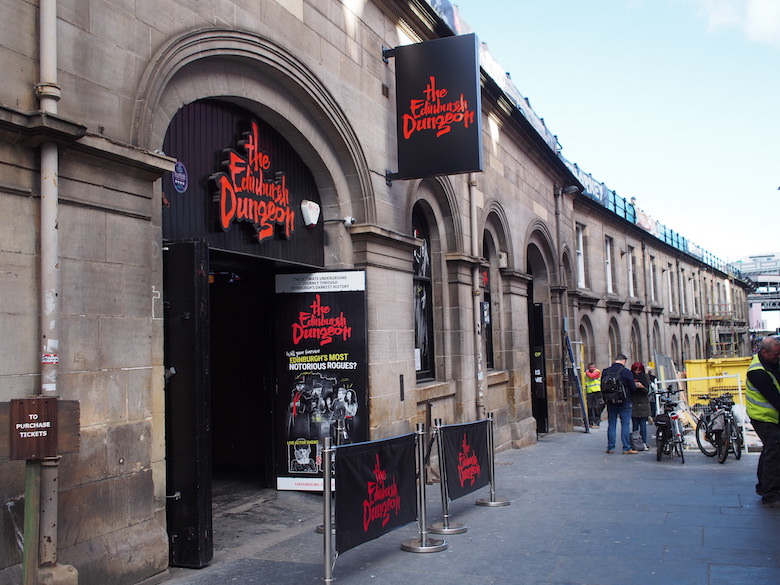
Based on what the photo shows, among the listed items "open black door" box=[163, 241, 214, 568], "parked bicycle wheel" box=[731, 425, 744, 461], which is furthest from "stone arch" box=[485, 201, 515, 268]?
"open black door" box=[163, 241, 214, 568]

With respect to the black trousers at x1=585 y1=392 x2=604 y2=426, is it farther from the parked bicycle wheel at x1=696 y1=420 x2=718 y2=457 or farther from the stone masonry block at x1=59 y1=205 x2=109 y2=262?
the stone masonry block at x1=59 y1=205 x2=109 y2=262

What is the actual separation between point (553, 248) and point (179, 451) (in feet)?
49.9

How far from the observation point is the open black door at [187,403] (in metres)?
5.95

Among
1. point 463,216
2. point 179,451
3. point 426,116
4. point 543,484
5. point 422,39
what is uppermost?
point 422,39

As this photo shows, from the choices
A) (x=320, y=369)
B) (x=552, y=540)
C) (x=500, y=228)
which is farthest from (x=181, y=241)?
(x=500, y=228)

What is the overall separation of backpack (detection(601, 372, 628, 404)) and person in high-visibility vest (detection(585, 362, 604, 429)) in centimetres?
692

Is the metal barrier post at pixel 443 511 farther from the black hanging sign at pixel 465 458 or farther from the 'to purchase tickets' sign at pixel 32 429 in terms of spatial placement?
the 'to purchase tickets' sign at pixel 32 429

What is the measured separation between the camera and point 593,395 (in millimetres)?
21078

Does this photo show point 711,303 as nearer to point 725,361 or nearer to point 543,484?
point 725,361

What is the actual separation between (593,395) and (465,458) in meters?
14.2

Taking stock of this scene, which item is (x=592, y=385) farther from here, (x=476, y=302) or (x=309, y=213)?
(x=309, y=213)

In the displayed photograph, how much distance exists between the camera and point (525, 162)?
17922 mm

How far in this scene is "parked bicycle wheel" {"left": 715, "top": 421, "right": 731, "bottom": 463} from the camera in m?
11.3

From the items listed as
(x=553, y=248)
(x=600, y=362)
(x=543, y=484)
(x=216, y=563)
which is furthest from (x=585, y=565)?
(x=600, y=362)
